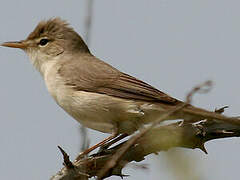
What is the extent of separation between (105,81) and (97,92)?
0.20m

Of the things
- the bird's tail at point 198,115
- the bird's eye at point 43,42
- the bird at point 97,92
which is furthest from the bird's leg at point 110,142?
the bird's eye at point 43,42

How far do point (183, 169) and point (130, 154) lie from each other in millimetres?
2160

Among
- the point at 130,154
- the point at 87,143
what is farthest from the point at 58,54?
the point at 87,143

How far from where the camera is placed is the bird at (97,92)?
180 inches

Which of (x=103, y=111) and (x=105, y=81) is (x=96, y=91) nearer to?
(x=105, y=81)

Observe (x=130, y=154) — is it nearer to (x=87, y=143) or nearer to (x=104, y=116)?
(x=104, y=116)

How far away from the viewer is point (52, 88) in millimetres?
5223

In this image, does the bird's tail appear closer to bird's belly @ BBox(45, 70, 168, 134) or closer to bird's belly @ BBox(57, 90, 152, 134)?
bird's belly @ BBox(45, 70, 168, 134)

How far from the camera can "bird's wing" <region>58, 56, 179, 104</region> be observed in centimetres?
469

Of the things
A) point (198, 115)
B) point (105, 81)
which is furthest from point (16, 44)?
point (198, 115)

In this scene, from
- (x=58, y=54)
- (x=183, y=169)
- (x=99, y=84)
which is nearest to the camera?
(x=183, y=169)

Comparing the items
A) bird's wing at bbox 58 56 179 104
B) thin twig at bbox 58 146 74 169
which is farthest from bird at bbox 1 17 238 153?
thin twig at bbox 58 146 74 169

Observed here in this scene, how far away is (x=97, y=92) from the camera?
16.3ft

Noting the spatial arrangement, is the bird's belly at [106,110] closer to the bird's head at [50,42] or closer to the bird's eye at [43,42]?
the bird's head at [50,42]
